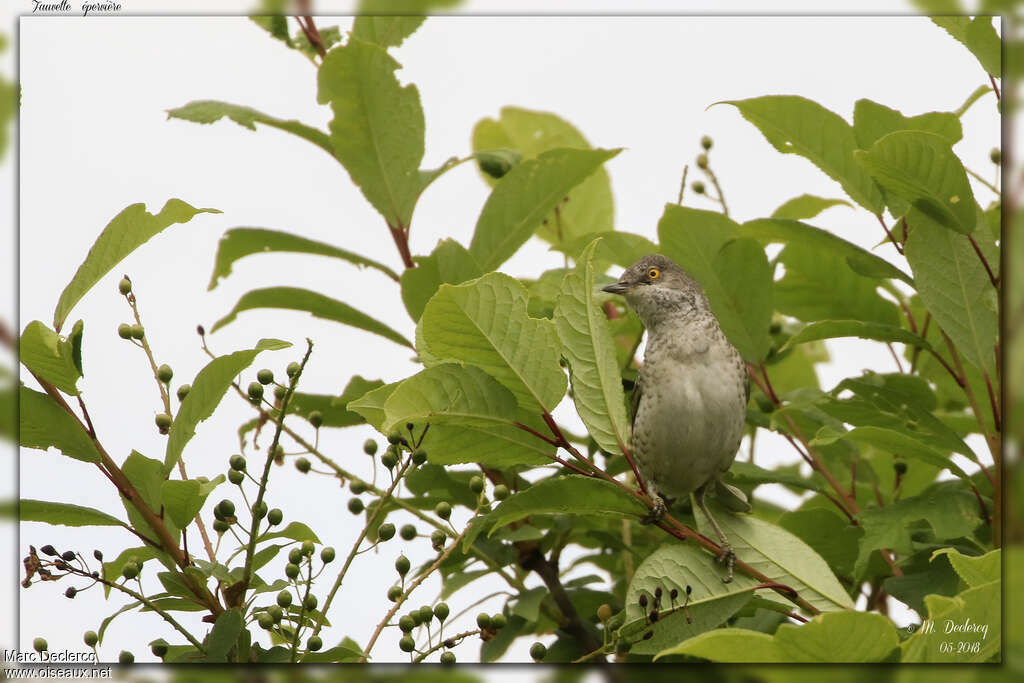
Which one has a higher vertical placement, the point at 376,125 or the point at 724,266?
the point at 376,125

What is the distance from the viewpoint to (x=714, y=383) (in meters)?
4.56

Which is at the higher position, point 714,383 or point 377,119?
point 377,119

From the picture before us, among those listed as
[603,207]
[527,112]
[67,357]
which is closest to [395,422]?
[67,357]

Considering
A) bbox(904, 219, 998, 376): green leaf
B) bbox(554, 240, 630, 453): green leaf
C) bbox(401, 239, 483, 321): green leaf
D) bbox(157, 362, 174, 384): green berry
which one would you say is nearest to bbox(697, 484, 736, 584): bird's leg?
bbox(554, 240, 630, 453): green leaf

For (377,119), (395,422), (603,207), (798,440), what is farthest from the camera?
(603,207)

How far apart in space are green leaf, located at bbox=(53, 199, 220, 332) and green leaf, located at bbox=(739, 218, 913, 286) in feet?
7.21

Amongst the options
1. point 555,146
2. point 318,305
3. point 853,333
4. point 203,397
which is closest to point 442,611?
point 203,397

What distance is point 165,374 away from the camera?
340 centimetres

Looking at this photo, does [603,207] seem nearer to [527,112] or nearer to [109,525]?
[527,112]

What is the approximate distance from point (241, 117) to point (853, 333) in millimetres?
2605

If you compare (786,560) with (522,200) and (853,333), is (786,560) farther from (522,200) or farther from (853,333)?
(522,200)

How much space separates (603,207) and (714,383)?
1333 mm

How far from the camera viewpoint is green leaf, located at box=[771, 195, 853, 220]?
15.4ft

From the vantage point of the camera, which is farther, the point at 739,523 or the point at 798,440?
the point at 798,440
